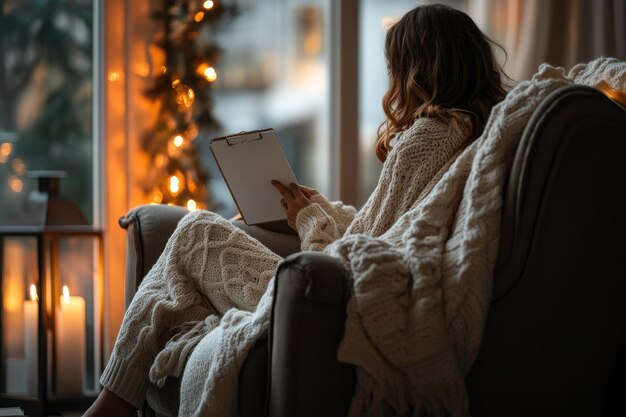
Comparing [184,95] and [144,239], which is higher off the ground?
[184,95]

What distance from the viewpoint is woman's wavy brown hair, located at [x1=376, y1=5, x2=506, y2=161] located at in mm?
1946

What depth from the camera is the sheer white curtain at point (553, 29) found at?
3.13 meters

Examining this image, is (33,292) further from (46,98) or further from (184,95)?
(184,95)

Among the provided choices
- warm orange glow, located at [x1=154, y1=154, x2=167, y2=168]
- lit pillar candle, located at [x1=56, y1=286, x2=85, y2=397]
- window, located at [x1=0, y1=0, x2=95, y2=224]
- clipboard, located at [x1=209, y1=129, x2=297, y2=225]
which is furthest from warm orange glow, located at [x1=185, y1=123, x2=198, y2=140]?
clipboard, located at [x1=209, y1=129, x2=297, y2=225]

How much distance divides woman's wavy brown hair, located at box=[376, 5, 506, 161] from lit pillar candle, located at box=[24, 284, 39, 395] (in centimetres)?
140

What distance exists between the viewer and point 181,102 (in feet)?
10.8

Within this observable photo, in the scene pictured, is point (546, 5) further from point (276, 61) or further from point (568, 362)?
point (568, 362)

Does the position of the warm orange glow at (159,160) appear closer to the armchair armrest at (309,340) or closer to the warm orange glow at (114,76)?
the warm orange glow at (114,76)

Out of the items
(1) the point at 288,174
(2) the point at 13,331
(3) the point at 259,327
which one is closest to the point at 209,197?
(2) the point at 13,331

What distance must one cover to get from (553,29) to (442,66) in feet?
Result: 5.13

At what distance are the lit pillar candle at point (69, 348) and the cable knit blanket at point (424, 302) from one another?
1.31 metres

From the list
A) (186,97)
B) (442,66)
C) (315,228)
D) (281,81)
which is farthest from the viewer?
(281,81)

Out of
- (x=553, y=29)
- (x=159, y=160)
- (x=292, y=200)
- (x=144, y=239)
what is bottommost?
(x=144, y=239)

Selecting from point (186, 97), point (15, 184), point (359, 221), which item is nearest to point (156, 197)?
point (186, 97)
